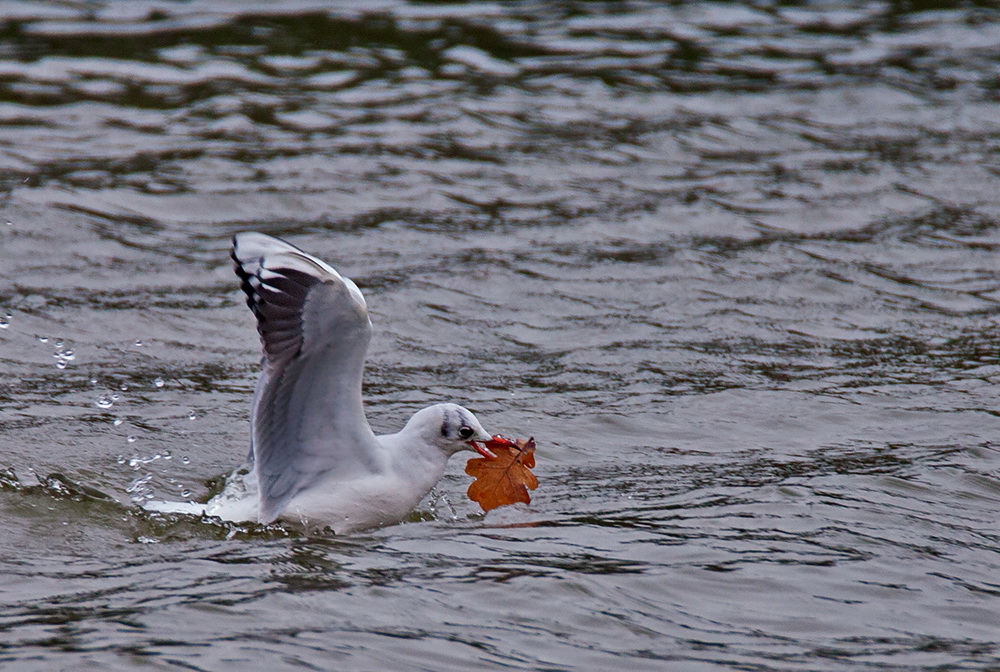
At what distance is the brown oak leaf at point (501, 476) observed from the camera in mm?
7023

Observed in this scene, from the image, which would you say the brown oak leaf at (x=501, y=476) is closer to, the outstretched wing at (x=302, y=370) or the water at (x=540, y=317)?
the water at (x=540, y=317)

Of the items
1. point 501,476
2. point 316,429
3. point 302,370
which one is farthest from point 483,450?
point 302,370

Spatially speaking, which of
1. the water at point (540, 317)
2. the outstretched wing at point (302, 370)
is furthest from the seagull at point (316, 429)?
the water at point (540, 317)

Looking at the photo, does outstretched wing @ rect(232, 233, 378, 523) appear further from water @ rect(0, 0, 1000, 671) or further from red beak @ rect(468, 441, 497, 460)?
red beak @ rect(468, 441, 497, 460)

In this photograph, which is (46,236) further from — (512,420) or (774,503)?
(774,503)

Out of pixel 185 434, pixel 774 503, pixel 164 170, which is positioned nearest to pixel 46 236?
pixel 164 170

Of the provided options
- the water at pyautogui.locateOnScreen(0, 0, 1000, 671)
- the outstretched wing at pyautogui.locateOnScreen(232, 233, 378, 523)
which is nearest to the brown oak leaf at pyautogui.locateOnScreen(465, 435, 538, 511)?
the water at pyautogui.locateOnScreen(0, 0, 1000, 671)

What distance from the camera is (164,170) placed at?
12.9 meters

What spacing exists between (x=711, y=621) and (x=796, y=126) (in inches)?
383

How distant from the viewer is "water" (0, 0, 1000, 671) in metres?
5.94

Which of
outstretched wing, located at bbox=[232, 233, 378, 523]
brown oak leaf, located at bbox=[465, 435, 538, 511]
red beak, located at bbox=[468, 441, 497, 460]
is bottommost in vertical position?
brown oak leaf, located at bbox=[465, 435, 538, 511]

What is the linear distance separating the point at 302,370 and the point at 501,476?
109cm

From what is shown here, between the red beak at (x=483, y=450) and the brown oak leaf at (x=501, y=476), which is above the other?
the red beak at (x=483, y=450)

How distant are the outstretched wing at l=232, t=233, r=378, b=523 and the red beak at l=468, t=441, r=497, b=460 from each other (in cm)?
46
